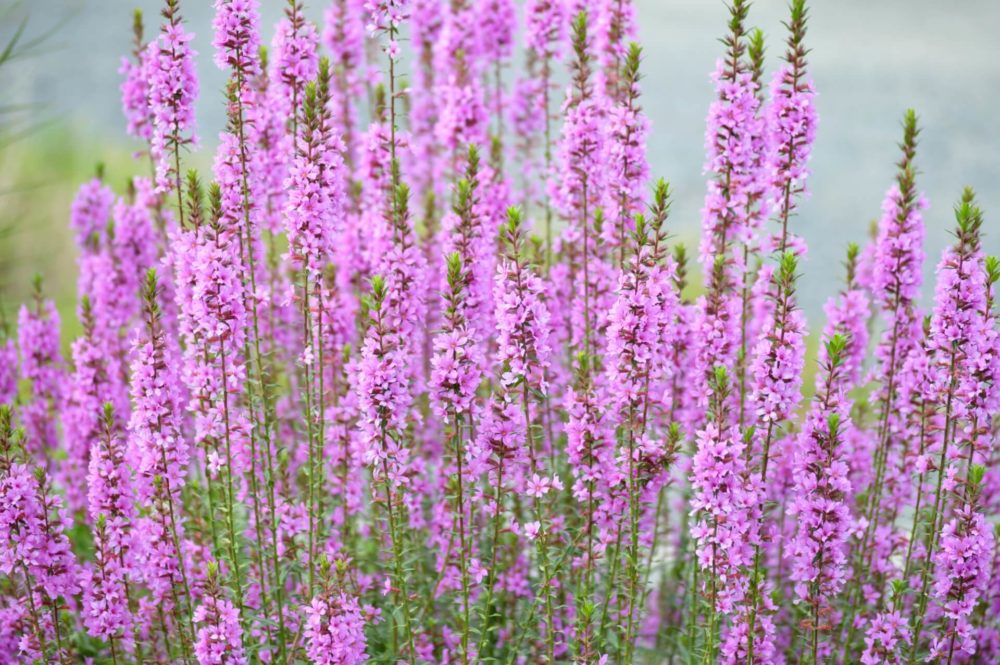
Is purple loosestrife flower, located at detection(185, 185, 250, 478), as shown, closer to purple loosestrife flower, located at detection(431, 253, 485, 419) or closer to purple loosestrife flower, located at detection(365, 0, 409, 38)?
purple loosestrife flower, located at detection(431, 253, 485, 419)

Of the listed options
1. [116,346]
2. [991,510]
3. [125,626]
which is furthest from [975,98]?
[125,626]

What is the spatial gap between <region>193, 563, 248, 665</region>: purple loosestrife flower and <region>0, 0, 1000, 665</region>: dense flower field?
2cm

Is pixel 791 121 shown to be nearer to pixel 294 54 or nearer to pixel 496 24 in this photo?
pixel 294 54

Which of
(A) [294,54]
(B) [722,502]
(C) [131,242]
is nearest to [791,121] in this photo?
(B) [722,502]

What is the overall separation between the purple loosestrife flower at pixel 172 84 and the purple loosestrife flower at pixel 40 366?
2.29 metres

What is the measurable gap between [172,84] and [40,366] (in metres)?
2.99

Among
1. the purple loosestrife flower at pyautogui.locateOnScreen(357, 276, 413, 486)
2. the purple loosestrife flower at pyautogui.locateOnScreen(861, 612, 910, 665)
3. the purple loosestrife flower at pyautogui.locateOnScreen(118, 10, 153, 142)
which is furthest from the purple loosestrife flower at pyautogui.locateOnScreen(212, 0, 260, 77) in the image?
the purple loosestrife flower at pyautogui.locateOnScreen(861, 612, 910, 665)

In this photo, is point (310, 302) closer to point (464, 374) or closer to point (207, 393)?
point (207, 393)

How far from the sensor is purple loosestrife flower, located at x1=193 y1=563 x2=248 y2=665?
4930mm

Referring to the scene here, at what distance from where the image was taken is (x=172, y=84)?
5.60m

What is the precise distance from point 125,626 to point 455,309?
2.50 meters

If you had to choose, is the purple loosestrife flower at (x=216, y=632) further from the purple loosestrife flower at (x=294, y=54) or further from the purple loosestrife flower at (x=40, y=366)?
the purple loosestrife flower at (x=40, y=366)

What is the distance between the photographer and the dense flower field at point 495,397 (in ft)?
16.8

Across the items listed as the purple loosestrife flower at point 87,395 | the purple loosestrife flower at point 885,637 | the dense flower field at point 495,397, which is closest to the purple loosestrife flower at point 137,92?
the dense flower field at point 495,397
